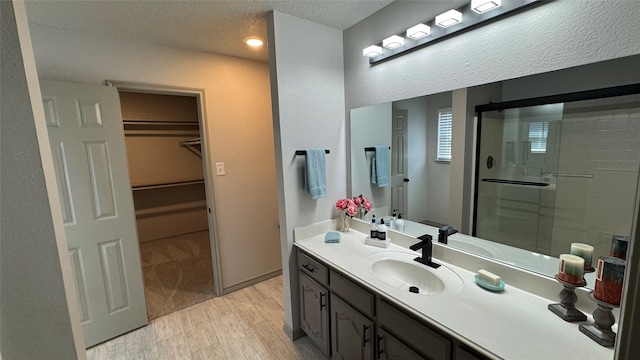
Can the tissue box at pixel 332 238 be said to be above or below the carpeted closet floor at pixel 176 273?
above

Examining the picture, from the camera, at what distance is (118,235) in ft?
6.86

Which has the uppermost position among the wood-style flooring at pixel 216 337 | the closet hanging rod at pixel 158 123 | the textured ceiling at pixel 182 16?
the textured ceiling at pixel 182 16

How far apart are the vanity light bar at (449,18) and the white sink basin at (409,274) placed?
1358 mm

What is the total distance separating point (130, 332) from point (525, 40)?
133 inches

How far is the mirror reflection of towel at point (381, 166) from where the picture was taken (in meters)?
1.97

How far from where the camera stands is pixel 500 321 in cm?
103

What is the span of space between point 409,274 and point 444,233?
33cm

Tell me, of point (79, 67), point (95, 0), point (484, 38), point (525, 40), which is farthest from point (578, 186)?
point (79, 67)

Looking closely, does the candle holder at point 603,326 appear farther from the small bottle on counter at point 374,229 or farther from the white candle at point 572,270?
the small bottle on counter at point 374,229

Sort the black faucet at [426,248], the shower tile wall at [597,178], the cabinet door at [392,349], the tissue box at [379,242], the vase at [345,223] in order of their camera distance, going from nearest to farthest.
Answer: the shower tile wall at [597,178] → the cabinet door at [392,349] → the black faucet at [426,248] → the tissue box at [379,242] → the vase at [345,223]

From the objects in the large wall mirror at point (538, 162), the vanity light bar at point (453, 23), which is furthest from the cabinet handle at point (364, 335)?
the vanity light bar at point (453, 23)

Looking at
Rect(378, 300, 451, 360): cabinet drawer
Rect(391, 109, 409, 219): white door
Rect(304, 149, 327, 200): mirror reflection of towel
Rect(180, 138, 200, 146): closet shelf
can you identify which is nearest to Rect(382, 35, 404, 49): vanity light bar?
Rect(391, 109, 409, 219): white door

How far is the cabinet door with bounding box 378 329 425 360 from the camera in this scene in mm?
1146

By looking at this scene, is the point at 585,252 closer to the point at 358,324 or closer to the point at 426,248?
the point at 426,248
